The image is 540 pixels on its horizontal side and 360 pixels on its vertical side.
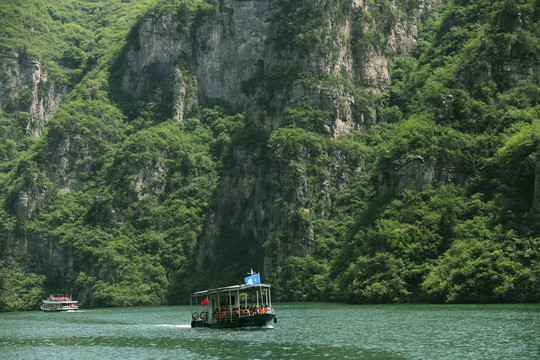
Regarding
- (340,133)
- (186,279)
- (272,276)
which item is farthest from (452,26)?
(186,279)

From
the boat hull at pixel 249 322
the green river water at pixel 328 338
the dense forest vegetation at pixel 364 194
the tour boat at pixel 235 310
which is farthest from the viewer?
the dense forest vegetation at pixel 364 194

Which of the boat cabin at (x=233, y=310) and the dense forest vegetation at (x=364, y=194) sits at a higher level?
the dense forest vegetation at (x=364, y=194)

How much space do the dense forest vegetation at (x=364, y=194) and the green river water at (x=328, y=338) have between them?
→ 19476 millimetres

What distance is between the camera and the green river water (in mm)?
53656

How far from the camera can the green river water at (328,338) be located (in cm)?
5366

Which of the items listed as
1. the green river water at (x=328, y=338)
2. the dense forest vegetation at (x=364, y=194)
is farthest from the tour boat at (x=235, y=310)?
the dense forest vegetation at (x=364, y=194)

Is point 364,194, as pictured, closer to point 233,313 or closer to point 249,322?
point 233,313

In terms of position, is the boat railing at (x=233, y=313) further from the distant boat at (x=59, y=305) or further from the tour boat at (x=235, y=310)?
the distant boat at (x=59, y=305)

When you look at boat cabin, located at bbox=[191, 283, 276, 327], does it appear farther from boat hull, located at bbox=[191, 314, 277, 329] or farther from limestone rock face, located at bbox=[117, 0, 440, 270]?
limestone rock face, located at bbox=[117, 0, 440, 270]

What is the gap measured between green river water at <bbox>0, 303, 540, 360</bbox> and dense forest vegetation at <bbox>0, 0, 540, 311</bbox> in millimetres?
19476

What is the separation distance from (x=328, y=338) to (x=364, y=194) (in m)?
95.7

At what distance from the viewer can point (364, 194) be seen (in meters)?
158

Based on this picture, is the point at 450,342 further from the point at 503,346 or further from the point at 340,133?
the point at 340,133

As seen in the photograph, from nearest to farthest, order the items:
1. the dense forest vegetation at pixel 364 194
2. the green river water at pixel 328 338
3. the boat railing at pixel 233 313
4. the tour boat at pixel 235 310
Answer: the green river water at pixel 328 338 → the tour boat at pixel 235 310 → the boat railing at pixel 233 313 → the dense forest vegetation at pixel 364 194
